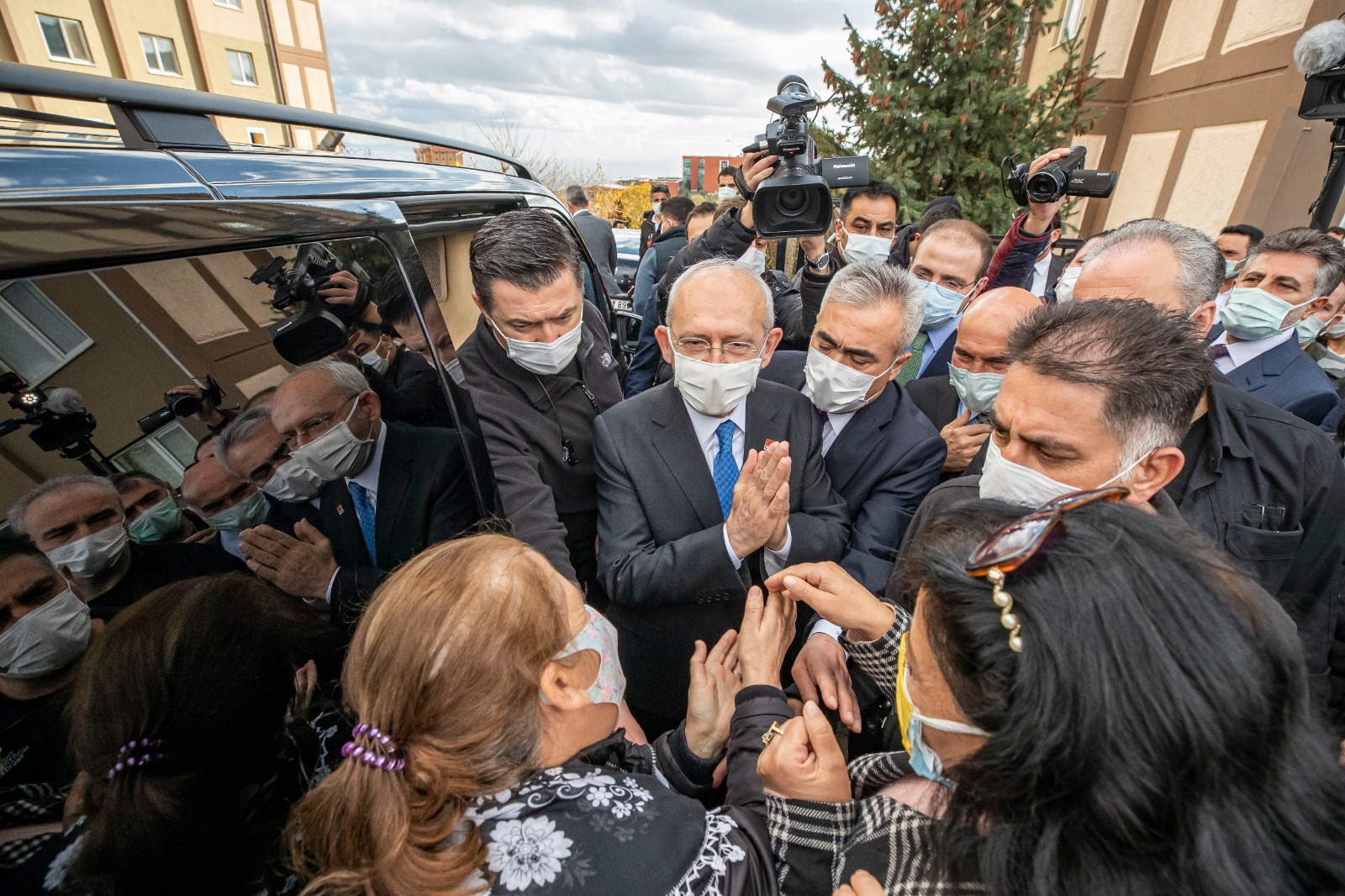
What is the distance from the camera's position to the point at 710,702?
159cm

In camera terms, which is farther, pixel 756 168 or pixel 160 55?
pixel 160 55

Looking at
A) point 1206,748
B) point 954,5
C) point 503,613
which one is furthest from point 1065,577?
point 954,5

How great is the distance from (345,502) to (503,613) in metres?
0.50

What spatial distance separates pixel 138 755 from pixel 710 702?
117 centimetres

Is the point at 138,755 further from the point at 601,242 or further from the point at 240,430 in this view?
the point at 601,242

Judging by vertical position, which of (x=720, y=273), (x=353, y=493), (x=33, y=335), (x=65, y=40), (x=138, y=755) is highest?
(x=65, y=40)

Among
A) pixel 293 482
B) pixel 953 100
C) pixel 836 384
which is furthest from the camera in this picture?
pixel 953 100

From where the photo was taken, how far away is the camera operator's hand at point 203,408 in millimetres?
939

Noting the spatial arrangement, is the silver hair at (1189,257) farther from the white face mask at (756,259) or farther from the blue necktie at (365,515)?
the blue necktie at (365,515)

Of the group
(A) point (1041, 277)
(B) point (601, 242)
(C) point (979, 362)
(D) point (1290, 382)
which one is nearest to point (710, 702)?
(C) point (979, 362)

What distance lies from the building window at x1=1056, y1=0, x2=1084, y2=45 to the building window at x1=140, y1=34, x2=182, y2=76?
22.6 m

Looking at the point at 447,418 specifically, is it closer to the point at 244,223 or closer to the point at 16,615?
the point at 244,223

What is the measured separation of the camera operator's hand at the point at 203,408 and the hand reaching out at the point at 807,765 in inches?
47.8

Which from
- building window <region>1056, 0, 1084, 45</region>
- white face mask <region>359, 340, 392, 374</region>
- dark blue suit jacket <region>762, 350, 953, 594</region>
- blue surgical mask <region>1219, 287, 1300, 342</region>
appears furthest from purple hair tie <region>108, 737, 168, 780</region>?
building window <region>1056, 0, 1084, 45</region>
